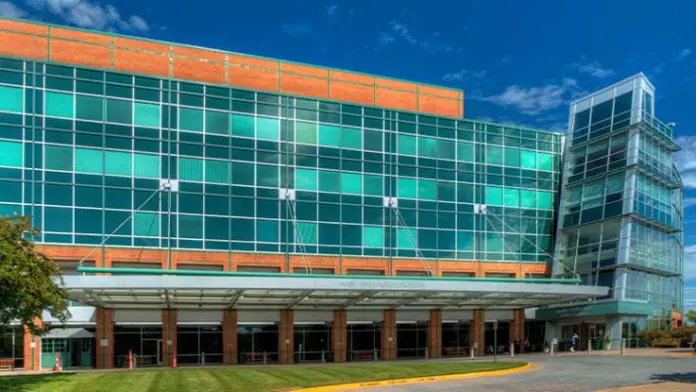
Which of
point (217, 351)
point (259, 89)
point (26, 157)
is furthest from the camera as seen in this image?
point (259, 89)

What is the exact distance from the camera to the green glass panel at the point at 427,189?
5181 cm

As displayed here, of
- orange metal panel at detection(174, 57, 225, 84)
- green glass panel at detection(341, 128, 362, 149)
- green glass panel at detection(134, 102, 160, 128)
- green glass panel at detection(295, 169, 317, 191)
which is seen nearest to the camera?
green glass panel at detection(134, 102, 160, 128)

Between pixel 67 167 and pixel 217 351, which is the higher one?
pixel 67 167

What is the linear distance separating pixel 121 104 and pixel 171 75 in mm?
4802

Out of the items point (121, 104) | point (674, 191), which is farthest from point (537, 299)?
point (121, 104)

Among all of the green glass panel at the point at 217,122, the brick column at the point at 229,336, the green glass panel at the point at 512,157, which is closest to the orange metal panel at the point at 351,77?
the green glass panel at the point at 217,122

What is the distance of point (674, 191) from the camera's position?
5916cm

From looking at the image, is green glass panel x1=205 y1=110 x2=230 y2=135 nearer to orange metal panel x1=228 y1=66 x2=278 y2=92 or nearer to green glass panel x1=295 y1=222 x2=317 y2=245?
orange metal panel x1=228 y1=66 x2=278 y2=92

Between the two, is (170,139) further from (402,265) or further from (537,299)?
(537,299)

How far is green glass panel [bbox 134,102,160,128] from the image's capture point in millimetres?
44719

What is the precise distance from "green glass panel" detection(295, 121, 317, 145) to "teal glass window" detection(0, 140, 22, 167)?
60.5ft

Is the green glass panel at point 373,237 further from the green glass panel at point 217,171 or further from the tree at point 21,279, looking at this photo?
the tree at point 21,279

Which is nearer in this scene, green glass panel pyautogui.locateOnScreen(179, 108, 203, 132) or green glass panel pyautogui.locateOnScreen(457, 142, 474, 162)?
green glass panel pyautogui.locateOnScreen(179, 108, 203, 132)

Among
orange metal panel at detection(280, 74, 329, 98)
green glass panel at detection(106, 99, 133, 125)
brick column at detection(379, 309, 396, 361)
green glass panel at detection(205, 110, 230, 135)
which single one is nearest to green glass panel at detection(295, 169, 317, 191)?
green glass panel at detection(205, 110, 230, 135)
